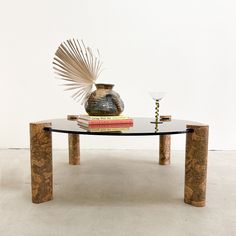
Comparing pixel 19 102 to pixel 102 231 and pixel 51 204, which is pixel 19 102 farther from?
pixel 102 231

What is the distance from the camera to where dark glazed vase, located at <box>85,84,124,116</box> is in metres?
1.50

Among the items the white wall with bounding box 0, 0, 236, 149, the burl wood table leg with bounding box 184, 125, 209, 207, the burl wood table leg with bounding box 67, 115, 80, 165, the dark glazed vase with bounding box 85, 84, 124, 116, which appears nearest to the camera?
the burl wood table leg with bounding box 184, 125, 209, 207

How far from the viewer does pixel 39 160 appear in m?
1.32

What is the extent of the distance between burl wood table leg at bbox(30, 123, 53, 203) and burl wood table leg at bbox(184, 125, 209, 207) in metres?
0.70

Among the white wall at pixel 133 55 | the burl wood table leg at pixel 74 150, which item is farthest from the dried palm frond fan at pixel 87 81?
the white wall at pixel 133 55

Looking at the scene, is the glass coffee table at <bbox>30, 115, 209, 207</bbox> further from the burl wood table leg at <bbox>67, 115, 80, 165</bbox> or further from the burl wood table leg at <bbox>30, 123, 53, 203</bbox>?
the burl wood table leg at <bbox>67, 115, 80, 165</bbox>

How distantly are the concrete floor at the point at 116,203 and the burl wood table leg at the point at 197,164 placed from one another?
0.21ft

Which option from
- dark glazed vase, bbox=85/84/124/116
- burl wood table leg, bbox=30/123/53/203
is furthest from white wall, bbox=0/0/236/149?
burl wood table leg, bbox=30/123/53/203

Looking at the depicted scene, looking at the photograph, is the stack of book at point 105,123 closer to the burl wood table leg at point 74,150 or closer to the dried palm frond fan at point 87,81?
the dried palm frond fan at point 87,81

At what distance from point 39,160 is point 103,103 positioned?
46 centimetres

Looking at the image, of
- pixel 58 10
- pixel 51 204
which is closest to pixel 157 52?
pixel 58 10

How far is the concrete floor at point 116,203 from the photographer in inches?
42.3

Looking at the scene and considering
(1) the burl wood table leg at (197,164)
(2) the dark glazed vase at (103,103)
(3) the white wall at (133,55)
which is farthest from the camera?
(3) the white wall at (133,55)

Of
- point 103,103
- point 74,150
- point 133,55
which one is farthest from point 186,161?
point 133,55
